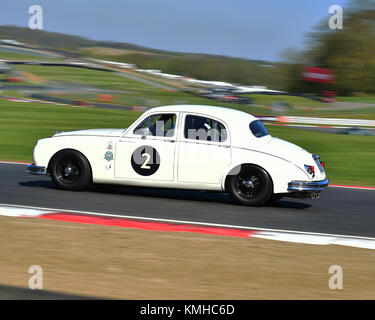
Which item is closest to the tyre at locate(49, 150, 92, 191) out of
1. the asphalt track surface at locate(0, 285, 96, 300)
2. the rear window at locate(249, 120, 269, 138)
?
the rear window at locate(249, 120, 269, 138)

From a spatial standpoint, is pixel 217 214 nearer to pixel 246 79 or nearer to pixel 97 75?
pixel 97 75

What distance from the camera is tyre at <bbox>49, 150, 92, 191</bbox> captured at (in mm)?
10164

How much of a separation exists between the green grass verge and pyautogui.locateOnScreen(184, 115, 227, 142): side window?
4.89 meters

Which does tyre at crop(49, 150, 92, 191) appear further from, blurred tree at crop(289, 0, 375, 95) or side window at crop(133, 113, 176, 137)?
blurred tree at crop(289, 0, 375, 95)

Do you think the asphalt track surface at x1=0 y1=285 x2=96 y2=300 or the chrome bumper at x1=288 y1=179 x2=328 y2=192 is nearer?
the asphalt track surface at x1=0 y1=285 x2=96 y2=300

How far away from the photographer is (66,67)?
60750 mm

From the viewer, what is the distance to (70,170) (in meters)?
10.4

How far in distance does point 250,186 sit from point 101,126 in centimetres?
1838

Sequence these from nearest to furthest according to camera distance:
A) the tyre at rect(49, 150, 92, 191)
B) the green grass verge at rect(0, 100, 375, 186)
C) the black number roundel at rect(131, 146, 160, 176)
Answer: the black number roundel at rect(131, 146, 160, 176) → the tyre at rect(49, 150, 92, 191) → the green grass verge at rect(0, 100, 375, 186)

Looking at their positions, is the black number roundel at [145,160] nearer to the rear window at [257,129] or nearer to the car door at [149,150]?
the car door at [149,150]

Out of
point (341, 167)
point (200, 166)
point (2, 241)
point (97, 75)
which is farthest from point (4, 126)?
point (97, 75)

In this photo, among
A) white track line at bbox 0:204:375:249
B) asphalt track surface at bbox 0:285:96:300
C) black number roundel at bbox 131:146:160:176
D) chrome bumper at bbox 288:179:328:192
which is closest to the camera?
asphalt track surface at bbox 0:285:96:300

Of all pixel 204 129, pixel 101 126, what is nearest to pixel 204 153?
pixel 204 129

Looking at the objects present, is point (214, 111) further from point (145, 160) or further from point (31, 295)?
point (31, 295)
